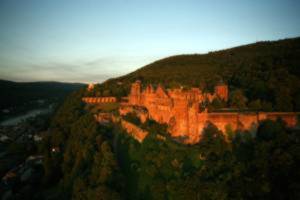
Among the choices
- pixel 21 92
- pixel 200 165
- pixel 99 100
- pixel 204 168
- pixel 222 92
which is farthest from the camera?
pixel 21 92

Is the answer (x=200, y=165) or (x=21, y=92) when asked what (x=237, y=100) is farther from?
(x=21, y=92)

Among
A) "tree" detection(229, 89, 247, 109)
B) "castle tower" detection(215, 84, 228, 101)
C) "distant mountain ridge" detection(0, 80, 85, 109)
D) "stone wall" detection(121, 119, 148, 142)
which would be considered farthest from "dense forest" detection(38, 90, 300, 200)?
"distant mountain ridge" detection(0, 80, 85, 109)

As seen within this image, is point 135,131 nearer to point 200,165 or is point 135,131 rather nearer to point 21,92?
point 200,165

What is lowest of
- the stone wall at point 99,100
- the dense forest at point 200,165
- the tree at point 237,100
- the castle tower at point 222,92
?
the dense forest at point 200,165

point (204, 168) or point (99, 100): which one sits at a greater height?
point (99, 100)

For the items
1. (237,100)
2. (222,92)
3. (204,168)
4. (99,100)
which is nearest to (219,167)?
(204,168)

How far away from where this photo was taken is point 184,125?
18.2 m

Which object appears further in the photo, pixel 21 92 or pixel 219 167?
pixel 21 92

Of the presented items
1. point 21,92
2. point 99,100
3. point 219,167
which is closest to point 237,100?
point 219,167

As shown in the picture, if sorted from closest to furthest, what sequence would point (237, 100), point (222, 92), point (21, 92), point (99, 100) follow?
point (237, 100) < point (222, 92) < point (99, 100) < point (21, 92)

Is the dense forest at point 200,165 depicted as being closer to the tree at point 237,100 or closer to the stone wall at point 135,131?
the tree at point 237,100

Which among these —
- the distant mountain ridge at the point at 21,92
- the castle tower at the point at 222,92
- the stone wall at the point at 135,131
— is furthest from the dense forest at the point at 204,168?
the distant mountain ridge at the point at 21,92

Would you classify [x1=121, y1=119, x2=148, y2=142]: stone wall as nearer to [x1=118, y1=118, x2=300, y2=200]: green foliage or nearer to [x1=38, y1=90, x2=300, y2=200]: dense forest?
[x1=38, y1=90, x2=300, y2=200]: dense forest

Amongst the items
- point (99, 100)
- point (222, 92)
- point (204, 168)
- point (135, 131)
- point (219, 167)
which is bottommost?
point (204, 168)
